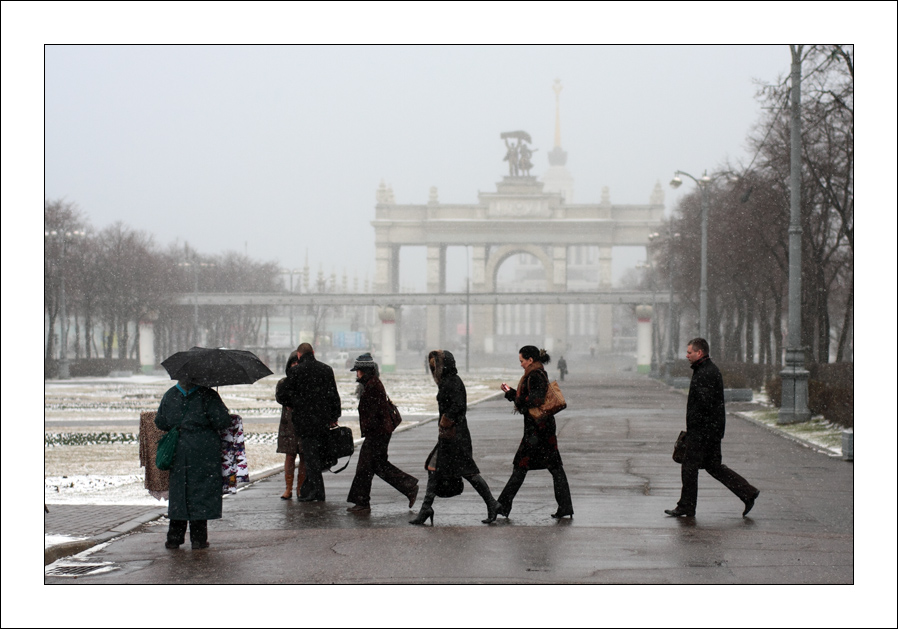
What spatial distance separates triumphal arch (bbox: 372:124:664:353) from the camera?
401 ft

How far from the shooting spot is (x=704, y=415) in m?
11.1

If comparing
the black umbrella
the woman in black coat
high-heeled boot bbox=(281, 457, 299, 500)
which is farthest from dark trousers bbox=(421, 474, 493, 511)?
high-heeled boot bbox=(281, 457, 299, 500)

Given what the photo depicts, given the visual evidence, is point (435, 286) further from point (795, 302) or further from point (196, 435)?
point (196, 435)

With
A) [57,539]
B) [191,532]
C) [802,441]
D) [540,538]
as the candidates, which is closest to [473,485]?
[540,538]

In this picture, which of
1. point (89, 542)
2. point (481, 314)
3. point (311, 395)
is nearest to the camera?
point (89, 542)

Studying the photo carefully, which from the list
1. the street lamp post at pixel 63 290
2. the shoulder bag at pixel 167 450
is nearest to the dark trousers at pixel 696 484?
the shoulder bag at pixel 167 450

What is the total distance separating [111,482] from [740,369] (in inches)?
1297

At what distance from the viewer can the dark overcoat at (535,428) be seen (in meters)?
10.9

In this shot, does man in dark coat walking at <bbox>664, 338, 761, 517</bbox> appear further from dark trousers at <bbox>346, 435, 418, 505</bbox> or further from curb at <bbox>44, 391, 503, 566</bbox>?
curb at <bbox>44, 391, 503, 566</bbox>

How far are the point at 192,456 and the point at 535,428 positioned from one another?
10.6 feet

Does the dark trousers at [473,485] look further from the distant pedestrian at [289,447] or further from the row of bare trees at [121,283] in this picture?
the row of bare trees at [121,283]

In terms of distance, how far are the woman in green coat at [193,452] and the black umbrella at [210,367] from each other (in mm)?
Result: 102

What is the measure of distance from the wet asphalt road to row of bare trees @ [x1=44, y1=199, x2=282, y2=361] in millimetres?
32907

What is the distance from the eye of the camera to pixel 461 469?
36.0 feet
